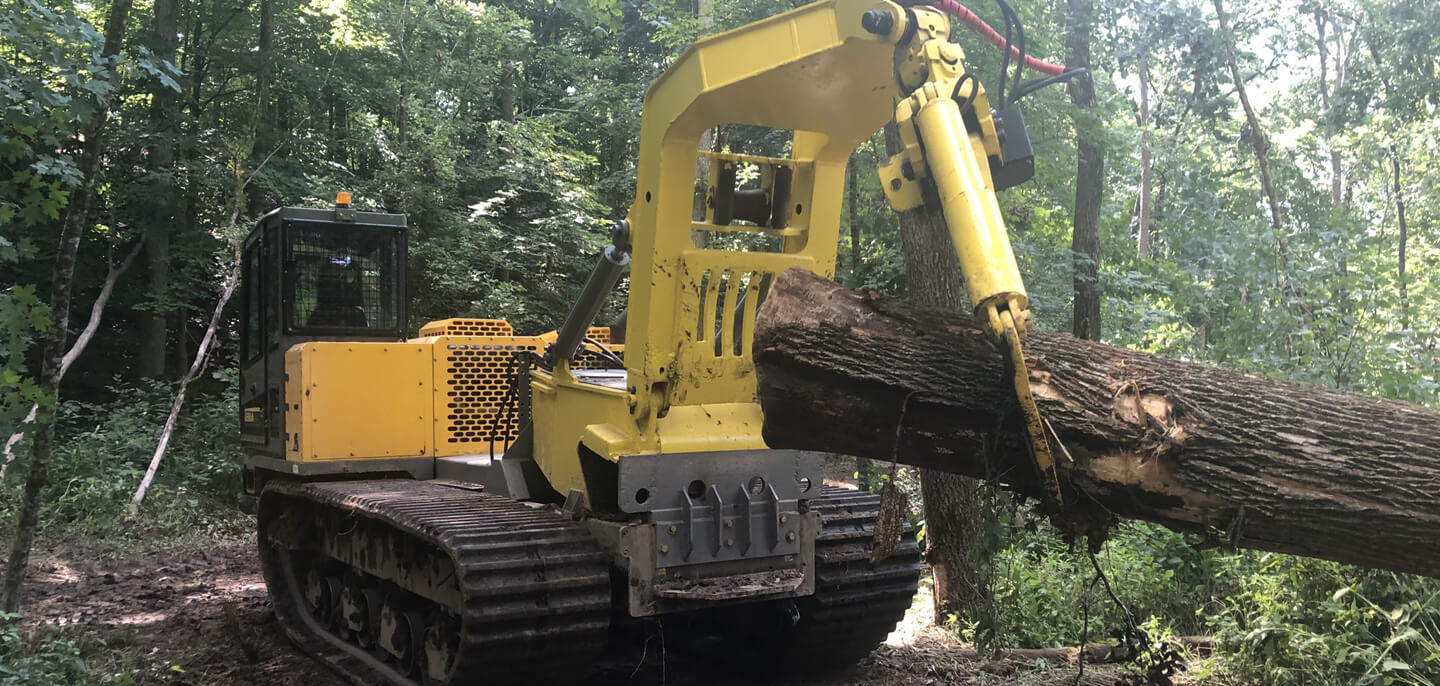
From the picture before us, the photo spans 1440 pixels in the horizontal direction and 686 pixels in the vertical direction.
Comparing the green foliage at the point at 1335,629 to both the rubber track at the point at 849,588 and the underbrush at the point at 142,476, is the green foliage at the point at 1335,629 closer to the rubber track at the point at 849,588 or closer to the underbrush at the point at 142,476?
the rubber track at the point at 849,588

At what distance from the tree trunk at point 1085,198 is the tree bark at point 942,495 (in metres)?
3.71

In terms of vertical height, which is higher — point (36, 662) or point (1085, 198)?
point (1085, 198)

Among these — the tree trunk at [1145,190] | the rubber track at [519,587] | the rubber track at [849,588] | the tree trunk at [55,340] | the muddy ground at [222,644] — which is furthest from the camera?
the tree trunk at [1145,190]

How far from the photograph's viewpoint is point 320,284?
6777 mm

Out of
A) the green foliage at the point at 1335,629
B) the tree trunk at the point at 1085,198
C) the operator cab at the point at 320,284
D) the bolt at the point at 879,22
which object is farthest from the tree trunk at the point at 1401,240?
the operator cab at the point at 320,284

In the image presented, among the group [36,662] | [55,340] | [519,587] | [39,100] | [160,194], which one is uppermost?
[160,194]

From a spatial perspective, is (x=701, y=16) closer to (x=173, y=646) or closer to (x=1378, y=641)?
(x=173, y=646)

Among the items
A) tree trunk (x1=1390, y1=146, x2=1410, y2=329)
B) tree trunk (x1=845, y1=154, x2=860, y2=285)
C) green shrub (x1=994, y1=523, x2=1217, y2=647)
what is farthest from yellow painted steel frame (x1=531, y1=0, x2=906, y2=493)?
tree trunk (x1=1390, y1=146, x2=1410, y2=329)

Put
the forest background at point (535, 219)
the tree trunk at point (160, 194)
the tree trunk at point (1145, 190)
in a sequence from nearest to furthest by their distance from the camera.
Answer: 1. the forest background at point (535, 219)
2. the tree trunk at point (160, 194)
3. the tree trunk at point (1145, 190)

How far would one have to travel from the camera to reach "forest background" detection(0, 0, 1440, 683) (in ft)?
16.4

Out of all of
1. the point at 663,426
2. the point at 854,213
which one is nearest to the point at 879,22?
the point at 663,426

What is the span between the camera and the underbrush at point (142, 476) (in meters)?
10.3

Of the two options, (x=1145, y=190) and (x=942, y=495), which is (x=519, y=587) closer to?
(x=942, y=495)

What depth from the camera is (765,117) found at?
4.41 meters
